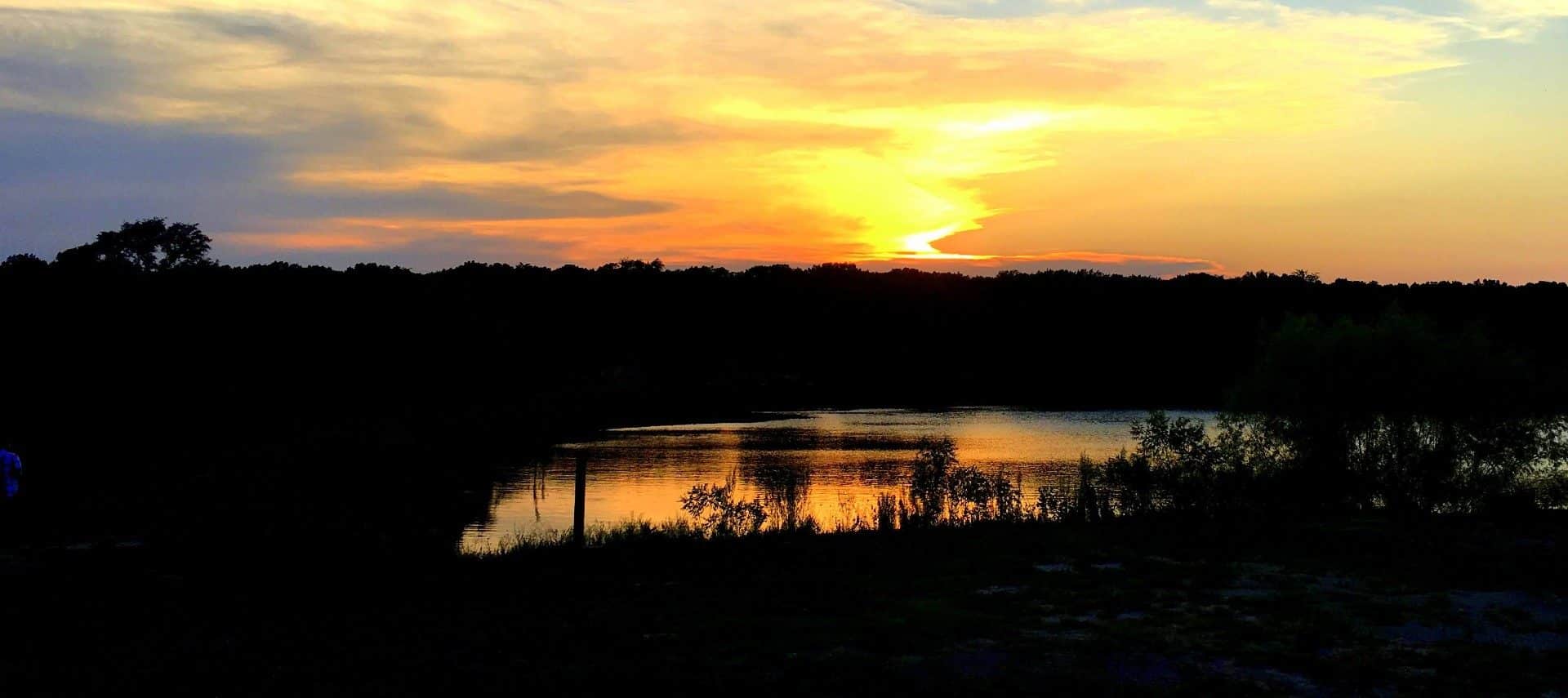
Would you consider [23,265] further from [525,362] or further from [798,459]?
[798,459]

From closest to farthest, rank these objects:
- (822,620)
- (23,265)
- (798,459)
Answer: (822,620) → (798,459) → (23,265)

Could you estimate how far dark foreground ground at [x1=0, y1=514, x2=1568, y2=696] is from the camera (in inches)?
440

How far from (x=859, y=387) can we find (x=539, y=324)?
115 ft

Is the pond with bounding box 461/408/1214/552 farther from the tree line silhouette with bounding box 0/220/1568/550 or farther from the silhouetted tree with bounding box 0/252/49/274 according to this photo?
the silhouetted tree with bounding box 0/252/49/274

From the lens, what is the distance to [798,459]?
5791 centimetres

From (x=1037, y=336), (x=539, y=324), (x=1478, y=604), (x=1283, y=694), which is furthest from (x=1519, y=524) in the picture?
(x=1037, y=336)

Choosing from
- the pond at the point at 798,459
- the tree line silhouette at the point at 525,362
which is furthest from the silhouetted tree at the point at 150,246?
the pond at the point at 798,459

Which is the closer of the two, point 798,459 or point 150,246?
point 798,459

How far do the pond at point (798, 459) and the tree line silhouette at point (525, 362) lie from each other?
296cm

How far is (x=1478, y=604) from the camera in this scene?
48.9ft

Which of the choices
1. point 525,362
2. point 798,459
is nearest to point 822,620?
point 798,459

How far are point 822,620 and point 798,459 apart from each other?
44.1 m

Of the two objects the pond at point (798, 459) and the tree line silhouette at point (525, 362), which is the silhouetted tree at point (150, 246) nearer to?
the tree line silhouette at point (525, 362)

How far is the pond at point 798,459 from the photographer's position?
41.1 meters
